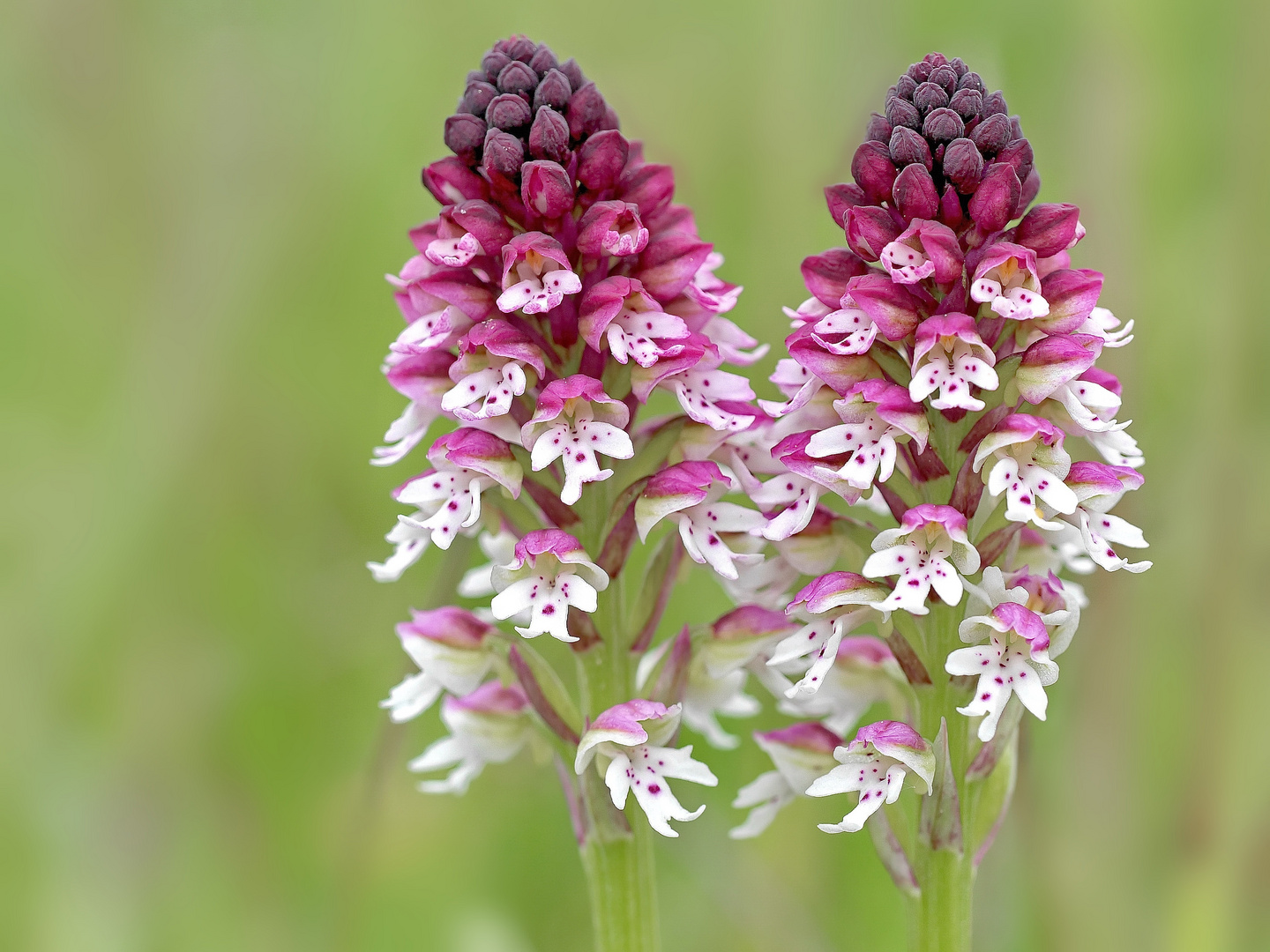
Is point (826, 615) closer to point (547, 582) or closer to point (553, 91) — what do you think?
point (547, 582)

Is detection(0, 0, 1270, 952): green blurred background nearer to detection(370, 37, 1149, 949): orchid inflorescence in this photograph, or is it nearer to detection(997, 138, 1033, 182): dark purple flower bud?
detection(370, 37, 1149, 949): orchid inflorescence

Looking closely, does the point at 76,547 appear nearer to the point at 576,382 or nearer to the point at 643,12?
the point at 576,382

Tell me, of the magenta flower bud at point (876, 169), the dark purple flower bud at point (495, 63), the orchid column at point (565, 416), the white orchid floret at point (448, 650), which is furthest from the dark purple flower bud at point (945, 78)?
the white orchid floret at point (448, 650)

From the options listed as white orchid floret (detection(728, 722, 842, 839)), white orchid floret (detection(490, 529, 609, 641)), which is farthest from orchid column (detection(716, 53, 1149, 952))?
white orchid floret (detection(490, 529, 609, 641))

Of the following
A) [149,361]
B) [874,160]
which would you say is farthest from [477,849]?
[874,160]

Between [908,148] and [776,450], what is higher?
[908,148]

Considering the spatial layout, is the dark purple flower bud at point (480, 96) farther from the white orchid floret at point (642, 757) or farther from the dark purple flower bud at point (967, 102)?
the white orchid floret at point (642, 757)

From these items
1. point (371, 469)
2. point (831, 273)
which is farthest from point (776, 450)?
point (371, 469)

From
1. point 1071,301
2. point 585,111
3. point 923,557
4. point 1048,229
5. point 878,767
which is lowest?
point 878,767
